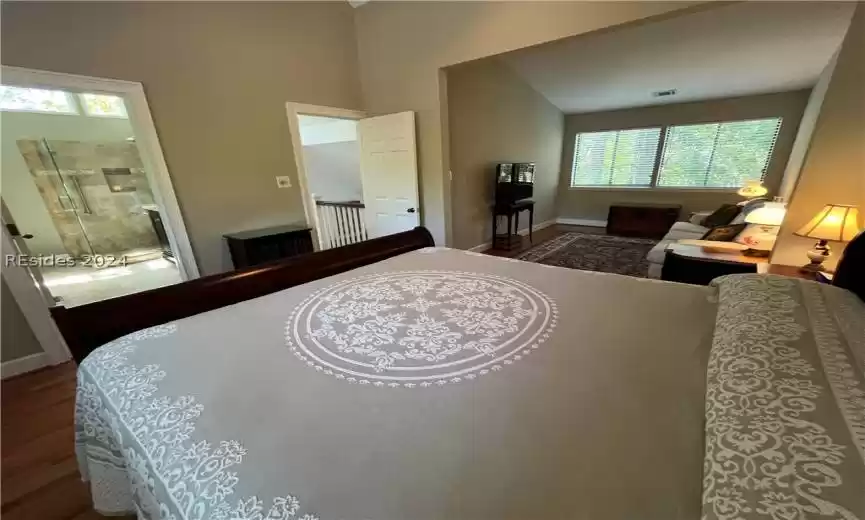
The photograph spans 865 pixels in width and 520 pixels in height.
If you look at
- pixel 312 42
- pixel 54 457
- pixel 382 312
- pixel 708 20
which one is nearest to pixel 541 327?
pixel 382 312

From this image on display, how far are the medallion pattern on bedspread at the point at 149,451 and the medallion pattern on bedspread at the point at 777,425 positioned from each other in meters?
0.70

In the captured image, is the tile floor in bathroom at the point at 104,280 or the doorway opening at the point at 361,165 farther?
the tile floor in bathroom at the point at 104,280

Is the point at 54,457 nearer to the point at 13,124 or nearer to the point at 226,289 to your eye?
the point at 226,289

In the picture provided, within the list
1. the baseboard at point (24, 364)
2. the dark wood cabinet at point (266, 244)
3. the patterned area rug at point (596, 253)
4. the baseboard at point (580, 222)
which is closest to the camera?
the baseboard at point (24, 364)

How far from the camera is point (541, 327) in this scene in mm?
1104

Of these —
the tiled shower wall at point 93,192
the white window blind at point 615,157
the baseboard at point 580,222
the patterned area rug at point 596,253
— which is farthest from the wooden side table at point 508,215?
the tiled shower wall at point 93,192

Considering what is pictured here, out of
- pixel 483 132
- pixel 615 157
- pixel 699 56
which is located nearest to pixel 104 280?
pixel 483 132

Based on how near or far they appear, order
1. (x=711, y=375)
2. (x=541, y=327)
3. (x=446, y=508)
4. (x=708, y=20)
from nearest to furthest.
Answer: (x=446, y=508) < (x=711, y=375) < (x=541, y=327) < (x=708, y=20)

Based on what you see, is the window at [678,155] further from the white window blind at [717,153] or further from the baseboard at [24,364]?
the baseboard at [24,364]

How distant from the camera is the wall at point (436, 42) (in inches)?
95.3

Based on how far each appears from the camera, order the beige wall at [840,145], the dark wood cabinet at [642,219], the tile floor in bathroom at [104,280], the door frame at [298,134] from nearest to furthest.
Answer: the beige wall at [840,145] → the door frame at [298,134] → the tile floor in bathroom at [104,280] → the dark wood cabinet at [642,219]

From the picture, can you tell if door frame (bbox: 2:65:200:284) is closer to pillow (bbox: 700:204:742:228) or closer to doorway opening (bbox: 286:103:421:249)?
doorway opening (bbox: 286:103:421:249)

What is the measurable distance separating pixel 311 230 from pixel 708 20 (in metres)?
4.44

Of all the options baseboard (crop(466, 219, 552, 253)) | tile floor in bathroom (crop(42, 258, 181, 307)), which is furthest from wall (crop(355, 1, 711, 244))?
tile floor in bathroom (crop(42, 258, 181, 307))
